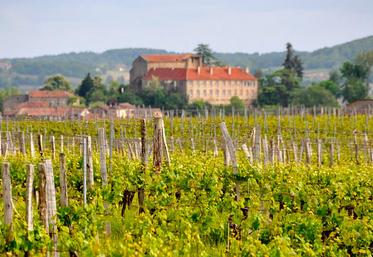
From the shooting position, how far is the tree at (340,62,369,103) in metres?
109

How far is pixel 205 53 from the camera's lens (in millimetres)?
143250

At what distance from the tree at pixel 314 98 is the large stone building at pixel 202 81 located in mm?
16838

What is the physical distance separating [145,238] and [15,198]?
22.9 ft

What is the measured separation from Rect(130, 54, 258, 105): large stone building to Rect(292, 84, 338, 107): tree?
16.8 m

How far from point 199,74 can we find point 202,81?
→ 45.7 inches

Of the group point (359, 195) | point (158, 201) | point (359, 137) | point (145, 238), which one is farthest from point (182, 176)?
point (359, 137)

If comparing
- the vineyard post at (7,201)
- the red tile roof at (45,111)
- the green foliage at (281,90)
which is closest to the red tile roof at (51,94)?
the red tile roof at (45,111)

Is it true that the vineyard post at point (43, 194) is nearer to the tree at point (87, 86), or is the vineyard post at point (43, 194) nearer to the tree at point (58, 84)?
the tree at point (87, 86)

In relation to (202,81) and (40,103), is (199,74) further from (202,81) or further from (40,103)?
(40,103)

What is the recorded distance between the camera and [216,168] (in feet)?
54.9

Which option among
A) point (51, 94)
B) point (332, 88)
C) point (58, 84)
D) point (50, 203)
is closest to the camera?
point (50, 203)

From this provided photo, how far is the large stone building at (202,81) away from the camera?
128 m

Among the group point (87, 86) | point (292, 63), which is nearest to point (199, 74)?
point (292, 63)

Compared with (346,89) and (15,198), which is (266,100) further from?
(15,198)
